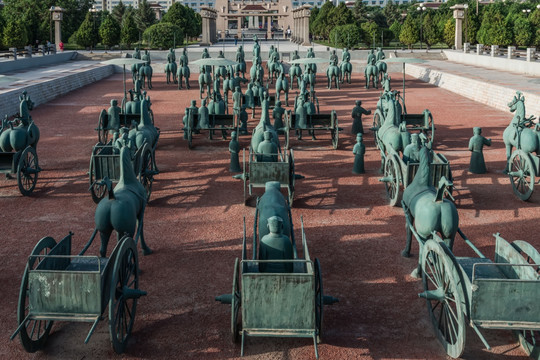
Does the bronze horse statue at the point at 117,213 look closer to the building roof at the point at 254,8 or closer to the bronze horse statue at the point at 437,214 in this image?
the bronze horse statue at the point at 437,214

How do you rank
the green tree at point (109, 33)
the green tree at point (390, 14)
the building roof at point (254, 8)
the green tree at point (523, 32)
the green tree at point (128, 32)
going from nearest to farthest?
the green tree at point (523, 32)
the green tree at point (109, 33)
the green tree at point (128, 32)
the green tree at point (390, 14)
the building roof at point (254, 8)

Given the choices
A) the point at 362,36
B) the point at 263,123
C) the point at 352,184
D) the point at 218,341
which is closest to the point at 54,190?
the point at 263,123

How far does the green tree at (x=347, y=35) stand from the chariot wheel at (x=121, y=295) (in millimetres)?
47918

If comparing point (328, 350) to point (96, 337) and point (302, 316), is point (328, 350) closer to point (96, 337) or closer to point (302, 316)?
point (302, 316)

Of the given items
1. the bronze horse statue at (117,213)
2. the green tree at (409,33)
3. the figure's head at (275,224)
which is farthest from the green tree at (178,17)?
the figure's head at (275,224)

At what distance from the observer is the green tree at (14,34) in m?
45.6

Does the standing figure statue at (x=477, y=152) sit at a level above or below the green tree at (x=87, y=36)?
below

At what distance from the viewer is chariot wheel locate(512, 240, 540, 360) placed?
21.9 feet

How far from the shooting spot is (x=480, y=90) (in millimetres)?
28609

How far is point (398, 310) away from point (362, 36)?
52.7 metres

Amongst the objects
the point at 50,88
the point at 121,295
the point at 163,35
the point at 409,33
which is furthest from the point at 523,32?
the point at 121,295

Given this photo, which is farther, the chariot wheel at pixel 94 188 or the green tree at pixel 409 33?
the green tree at pixel 409 33

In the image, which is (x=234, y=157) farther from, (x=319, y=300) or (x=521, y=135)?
(x=319, y=300)

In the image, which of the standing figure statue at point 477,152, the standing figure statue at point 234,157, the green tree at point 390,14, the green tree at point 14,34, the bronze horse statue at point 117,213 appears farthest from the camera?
the green tree at point 390,14
